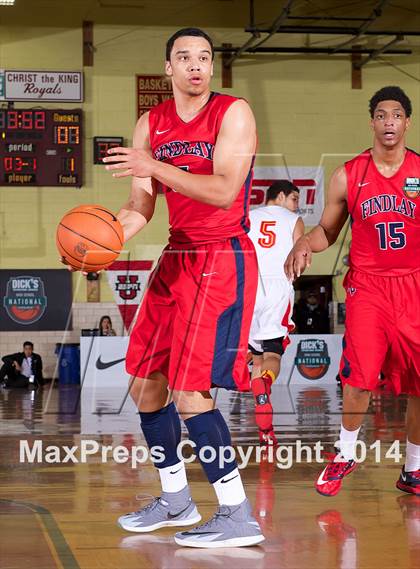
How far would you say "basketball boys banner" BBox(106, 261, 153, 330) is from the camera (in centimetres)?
1590

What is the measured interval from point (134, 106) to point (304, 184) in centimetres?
330

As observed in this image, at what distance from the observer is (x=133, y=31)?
16.2 metres

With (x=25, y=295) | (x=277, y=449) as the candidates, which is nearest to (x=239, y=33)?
(x=25, y=295)

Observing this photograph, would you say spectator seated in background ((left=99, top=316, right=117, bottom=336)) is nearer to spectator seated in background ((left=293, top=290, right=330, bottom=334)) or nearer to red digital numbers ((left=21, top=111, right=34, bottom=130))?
spectator seated in background ((left=293, top=290, right=330, bottom=334))

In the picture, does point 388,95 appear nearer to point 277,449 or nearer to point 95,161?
point 277,449

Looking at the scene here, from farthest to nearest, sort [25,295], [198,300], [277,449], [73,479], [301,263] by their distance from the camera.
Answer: [25,295] → [277,449] → [73,479] → [301,263] → [198,300]

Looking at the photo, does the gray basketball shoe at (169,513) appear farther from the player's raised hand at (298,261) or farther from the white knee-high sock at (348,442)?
the player's raised hand at (298,261)

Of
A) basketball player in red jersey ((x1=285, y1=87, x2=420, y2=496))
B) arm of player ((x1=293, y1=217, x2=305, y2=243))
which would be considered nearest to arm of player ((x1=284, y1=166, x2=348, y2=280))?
basketball player in red jersey ((x1=285, y1=87, x2=420, y2=496))

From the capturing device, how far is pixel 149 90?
16062 mm

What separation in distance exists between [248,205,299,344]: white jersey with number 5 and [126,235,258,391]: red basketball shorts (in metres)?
3.08

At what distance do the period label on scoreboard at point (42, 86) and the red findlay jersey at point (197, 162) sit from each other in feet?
41.2

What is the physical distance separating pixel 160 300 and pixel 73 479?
63.2 inches

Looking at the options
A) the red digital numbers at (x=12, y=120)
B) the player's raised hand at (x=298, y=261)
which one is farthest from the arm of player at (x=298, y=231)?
the red digital numbers at (x=12, y=120)

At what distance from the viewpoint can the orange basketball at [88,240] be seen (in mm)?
3502
